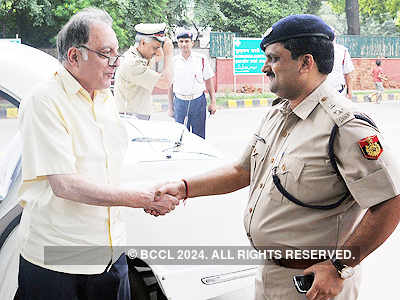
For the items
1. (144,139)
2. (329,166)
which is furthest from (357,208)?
(144,139)

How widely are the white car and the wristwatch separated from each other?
951mm

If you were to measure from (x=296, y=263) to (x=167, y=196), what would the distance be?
675 mm

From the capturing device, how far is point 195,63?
6.40m

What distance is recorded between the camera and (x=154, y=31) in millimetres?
4207

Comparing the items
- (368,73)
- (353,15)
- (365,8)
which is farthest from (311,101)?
(365,8)

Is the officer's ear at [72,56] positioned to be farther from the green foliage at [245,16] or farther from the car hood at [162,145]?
the green foliage at [245,16]

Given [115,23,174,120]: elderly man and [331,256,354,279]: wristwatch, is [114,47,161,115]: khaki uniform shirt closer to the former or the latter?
[115,23,174,120]: elderly man

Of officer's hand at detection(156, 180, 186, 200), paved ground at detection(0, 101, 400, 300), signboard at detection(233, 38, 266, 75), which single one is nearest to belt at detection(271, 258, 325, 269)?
officer's hand at detection(156, 180, 186, 200)

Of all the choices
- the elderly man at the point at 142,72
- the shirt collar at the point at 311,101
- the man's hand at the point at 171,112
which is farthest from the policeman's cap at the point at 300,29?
the man's hand at the point at 171,112

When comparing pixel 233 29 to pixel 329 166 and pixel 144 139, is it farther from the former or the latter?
pixel 329 166

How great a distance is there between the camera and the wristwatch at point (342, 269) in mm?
1633

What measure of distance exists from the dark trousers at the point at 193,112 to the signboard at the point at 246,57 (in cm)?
883

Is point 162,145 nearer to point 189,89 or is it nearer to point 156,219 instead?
point 156,219

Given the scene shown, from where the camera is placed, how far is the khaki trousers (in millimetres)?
1767
